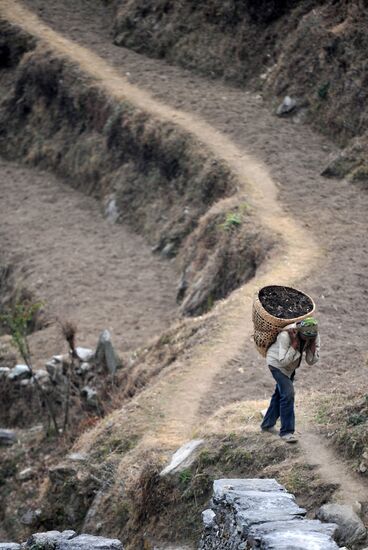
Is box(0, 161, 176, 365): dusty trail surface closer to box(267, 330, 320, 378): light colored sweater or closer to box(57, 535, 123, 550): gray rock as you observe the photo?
box(267, 330, 320, 378): light colored sweater

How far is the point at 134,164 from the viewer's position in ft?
102

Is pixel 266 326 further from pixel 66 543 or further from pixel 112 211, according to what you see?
pixel 112 211

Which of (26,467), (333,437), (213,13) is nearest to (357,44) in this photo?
(213,13)

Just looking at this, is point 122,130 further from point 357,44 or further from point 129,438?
point 129,438

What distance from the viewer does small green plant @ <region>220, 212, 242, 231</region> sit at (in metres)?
23.3

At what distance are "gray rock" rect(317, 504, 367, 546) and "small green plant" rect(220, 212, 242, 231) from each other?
13.5 m

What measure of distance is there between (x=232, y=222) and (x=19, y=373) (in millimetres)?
6612

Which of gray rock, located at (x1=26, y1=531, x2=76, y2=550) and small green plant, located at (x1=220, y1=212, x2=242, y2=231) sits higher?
gray rock, located at (x1=26, y1=531, x2=76, y2=550)

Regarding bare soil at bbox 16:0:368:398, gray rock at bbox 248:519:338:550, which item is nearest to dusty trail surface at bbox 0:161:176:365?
bare soil at bbox 16:0:368:398

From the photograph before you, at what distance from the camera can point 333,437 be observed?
1187 cm

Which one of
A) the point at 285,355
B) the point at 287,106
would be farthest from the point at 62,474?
the point at 287,106

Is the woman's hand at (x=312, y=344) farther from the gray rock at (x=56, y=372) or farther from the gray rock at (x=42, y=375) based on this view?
the gray rock at (x=42, y=375)

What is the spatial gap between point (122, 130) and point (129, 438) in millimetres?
18136

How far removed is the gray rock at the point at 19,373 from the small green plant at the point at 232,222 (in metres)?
6.19
